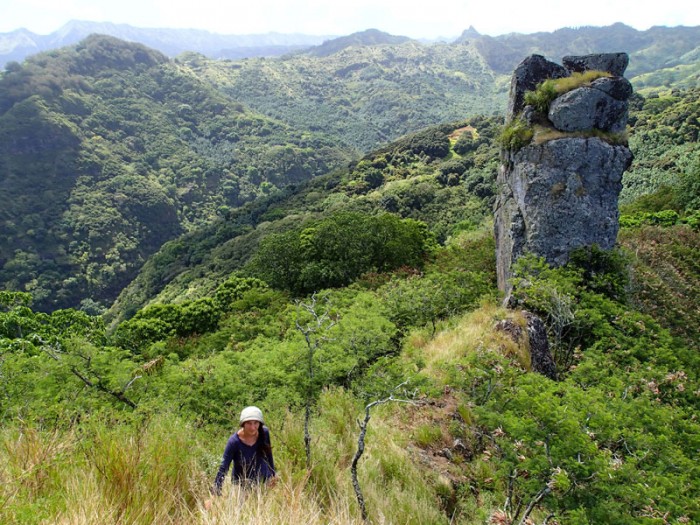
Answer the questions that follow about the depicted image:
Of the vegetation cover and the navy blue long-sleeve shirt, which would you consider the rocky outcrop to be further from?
the navy blue long-sleeve shirt

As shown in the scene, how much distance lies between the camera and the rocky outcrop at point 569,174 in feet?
37.7

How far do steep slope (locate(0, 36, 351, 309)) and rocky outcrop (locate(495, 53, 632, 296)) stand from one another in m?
94.8

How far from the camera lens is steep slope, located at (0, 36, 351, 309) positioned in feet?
308

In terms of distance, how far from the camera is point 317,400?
7227 millimetres

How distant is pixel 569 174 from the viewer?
38.2ft

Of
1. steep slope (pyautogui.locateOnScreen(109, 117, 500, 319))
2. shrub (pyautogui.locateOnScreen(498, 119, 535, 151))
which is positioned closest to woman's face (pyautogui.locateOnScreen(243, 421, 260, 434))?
shrub (pyautogui.locateOnScreen(498, 119, 535, 151))

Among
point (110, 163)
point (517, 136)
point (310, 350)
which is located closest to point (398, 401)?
point (310, 350)

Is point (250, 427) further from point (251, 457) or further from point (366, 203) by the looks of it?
point (366, 203)

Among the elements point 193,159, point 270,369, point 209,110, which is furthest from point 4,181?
point 270,369

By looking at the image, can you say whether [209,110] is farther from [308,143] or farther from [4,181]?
[4,181]

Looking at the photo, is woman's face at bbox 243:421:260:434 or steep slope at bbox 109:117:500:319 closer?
woman's face at bbox 243:421:260:434

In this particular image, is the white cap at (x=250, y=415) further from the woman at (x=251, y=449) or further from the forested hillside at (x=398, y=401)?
the forested hillside at (x=398, y=401)

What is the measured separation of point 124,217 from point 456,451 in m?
123

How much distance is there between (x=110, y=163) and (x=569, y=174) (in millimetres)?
145662
